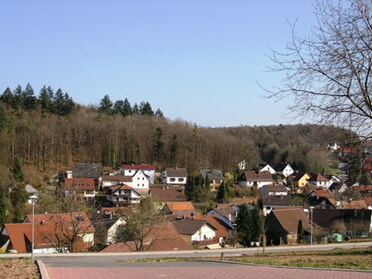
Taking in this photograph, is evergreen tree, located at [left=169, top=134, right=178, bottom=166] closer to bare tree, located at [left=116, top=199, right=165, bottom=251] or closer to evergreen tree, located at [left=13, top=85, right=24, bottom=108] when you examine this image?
evergreen tree, located at [left=13, top=85, right=24, bottom=108]

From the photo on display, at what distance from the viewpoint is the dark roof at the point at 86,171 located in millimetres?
68875

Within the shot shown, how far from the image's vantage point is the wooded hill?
2852 inches

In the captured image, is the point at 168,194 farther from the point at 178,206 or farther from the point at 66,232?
the point at 66,232

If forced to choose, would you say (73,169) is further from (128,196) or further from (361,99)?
(361,99)

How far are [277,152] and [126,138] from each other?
4005 centimetres

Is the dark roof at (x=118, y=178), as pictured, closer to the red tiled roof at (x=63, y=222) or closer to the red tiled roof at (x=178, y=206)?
the red tiled roof at (x=178, y=206)

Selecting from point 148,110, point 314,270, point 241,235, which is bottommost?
point 241,235

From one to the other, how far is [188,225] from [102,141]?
45.8 meters

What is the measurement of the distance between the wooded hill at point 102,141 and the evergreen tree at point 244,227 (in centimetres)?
3901

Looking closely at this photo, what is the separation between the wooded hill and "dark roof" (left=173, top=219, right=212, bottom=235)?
3874 cm

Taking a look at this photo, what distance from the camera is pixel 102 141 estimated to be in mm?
80500

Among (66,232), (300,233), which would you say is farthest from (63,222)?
(300,233)

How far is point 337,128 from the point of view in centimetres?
958

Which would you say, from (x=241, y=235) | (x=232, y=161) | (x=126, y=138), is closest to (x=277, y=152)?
(x=232, y=161)
